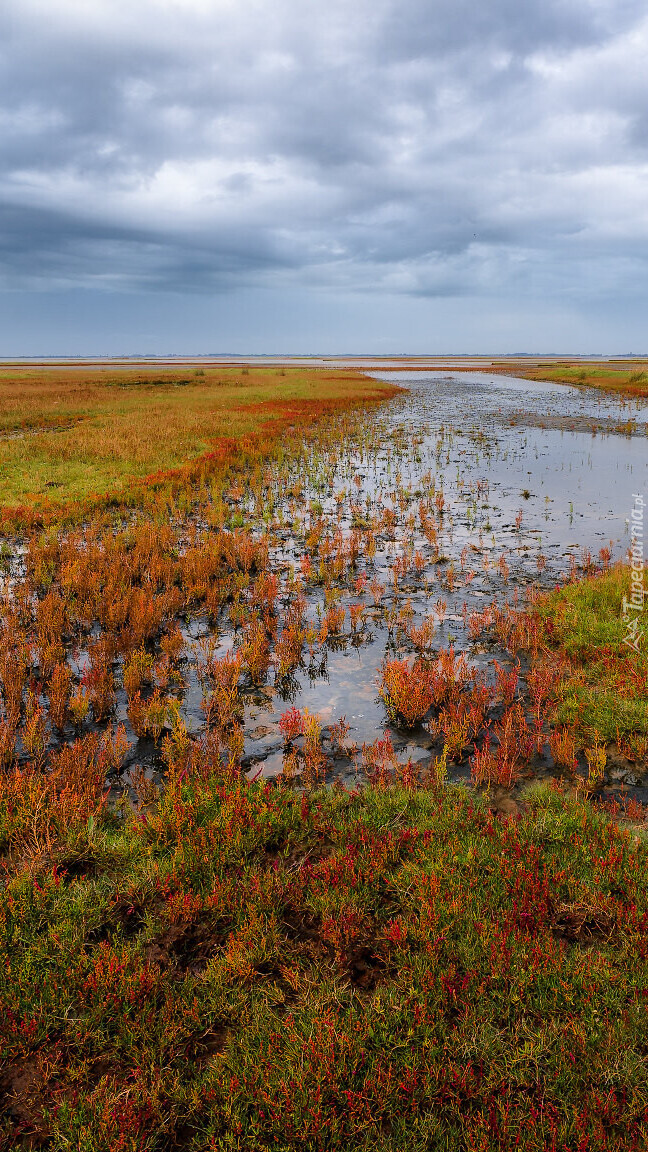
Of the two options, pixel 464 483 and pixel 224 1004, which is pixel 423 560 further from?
pixel 224 1004

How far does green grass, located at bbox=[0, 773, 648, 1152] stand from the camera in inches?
116

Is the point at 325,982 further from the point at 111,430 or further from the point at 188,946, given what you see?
the point at 111,430

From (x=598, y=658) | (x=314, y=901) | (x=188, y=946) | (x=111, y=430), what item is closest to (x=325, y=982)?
(x=314, y=901)

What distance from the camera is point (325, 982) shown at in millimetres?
3705

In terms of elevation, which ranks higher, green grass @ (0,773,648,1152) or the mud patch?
green grass @ (0,773,648,1152)

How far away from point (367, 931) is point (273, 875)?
3.01ft

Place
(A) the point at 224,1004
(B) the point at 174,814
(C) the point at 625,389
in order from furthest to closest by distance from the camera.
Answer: (C) the point at 625,389 → (B) the point at 174,814 → (A) the point at 224,1004

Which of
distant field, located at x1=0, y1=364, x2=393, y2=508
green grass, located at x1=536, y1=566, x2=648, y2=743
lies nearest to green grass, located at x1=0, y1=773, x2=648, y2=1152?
green grass, located at x1=536, y1=566, x2=648, y2=743

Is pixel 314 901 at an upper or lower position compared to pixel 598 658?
lower

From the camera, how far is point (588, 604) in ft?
33.4

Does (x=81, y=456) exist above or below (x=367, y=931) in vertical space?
above

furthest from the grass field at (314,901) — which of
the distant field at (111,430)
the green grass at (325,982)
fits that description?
the distant field at (111,430)

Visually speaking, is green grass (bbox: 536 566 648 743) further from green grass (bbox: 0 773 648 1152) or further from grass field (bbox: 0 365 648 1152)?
green grass (bbox: 0 773 648 1152)

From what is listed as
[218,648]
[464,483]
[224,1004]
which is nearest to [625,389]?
[464,483]
